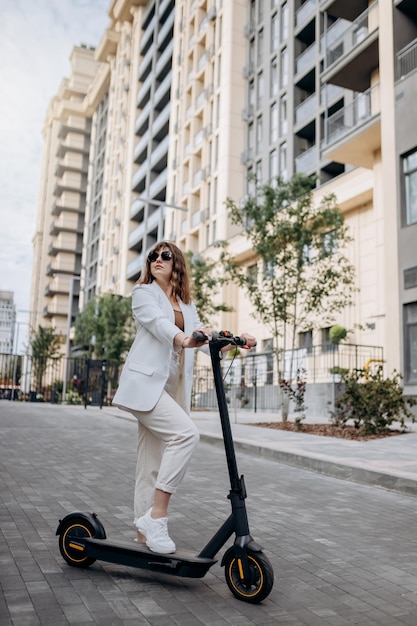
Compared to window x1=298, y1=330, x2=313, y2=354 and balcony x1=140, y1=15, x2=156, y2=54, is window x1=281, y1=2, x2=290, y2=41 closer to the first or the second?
window x1=298, y1=330, x2=313, y2=354

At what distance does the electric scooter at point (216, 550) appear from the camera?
9.90 feet

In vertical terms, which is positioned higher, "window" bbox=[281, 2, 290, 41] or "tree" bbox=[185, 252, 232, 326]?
"window" bbox=[281, 2, 290, 41]

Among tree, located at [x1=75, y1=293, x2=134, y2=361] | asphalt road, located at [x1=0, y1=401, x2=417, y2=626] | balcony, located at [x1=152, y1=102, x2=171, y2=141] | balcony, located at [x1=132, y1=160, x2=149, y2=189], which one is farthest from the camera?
balcony, located at [x1=132, y1=160, x2=149, y2=189]

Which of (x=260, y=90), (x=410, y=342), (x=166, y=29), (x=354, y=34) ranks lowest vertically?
(x=410, y=342)

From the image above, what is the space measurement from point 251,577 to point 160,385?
1.12 metres

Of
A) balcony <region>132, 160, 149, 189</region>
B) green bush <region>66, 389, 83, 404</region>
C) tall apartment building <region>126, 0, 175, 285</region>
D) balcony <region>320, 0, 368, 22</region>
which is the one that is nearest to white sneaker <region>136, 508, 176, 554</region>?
balcony <region>320, 0, 368, 22</region>

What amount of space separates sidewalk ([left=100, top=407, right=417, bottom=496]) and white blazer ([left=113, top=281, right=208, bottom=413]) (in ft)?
14.2

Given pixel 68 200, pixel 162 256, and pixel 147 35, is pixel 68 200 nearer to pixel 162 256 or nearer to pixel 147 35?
pixel 147 35

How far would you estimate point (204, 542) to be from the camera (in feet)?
13.9

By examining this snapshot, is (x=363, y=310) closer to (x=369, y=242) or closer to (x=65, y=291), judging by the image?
(x=369, y=242)

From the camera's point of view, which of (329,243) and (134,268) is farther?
(134,268)

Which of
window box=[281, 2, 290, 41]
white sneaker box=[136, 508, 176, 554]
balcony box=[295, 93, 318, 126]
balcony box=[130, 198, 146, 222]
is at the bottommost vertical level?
white sneaker box=[136, 508, 176, 554]

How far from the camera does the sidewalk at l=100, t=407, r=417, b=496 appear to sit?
7.25 m

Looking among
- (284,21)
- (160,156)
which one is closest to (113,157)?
(160,156)
